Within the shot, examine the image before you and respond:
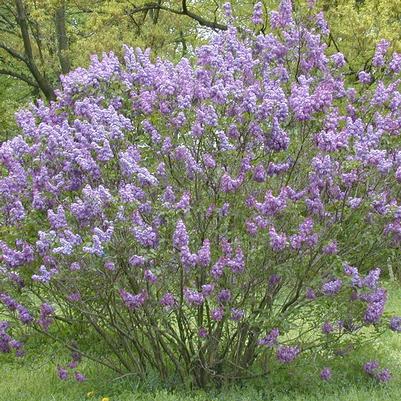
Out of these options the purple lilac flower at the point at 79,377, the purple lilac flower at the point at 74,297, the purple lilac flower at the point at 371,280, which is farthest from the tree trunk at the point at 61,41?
the purple lilac flower at the point at 371,280

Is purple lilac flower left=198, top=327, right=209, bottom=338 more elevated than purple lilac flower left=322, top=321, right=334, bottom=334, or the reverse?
purple lilac flower left=198, top=327, right=209, bottom=338

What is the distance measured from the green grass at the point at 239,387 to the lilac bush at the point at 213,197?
0.83 ft

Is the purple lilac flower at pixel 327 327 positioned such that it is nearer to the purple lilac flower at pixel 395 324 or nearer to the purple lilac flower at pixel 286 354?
the purple lilac flower at pixel 286 354

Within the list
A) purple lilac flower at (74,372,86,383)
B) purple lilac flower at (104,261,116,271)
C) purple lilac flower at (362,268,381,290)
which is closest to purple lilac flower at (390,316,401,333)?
purple lilac flower at (362,268,381,290)

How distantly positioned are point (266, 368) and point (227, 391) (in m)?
0.47

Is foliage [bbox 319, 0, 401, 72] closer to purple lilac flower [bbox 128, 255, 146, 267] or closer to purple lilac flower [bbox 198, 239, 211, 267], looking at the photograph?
purple lilac flower [bbox 198, 239, 211, 267]

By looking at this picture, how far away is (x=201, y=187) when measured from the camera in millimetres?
5203

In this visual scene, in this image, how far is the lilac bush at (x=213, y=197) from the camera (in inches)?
194

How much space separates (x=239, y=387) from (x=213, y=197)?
169cm

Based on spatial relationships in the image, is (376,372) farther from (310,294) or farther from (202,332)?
(202,332)

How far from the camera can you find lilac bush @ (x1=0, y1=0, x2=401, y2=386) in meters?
4.93

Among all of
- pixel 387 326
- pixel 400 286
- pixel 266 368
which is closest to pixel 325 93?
pixel 387 326

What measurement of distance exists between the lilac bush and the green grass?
0.25 m

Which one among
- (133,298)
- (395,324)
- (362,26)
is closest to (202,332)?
(133,298)
